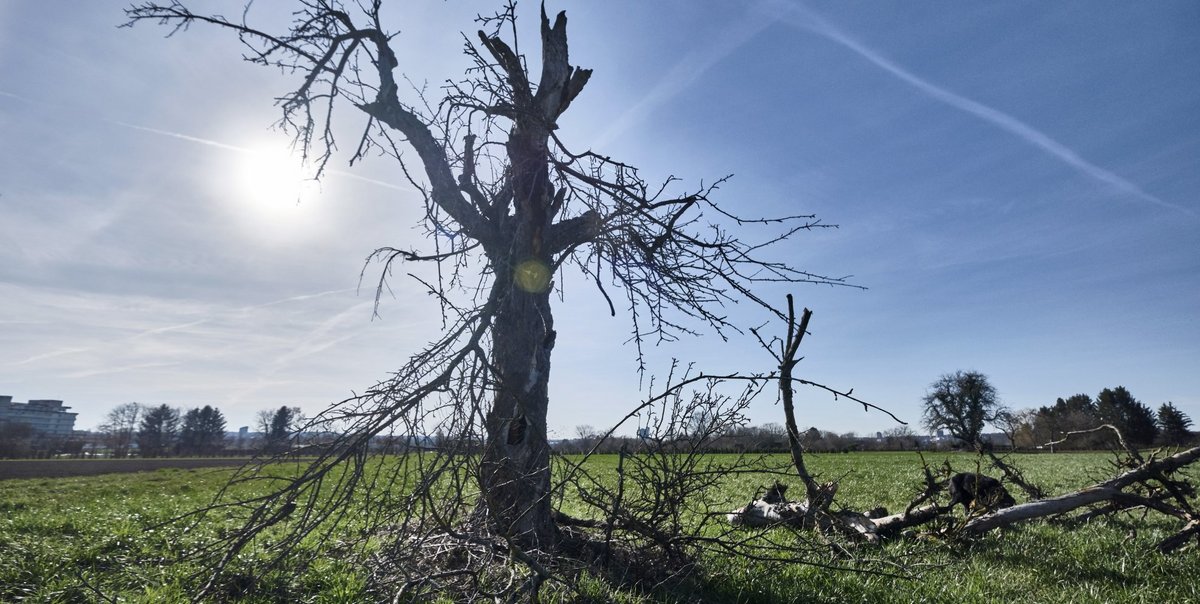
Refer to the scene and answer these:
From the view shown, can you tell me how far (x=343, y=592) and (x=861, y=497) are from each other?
10206 mm

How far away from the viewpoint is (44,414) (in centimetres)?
15325

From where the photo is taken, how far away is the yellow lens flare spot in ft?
17.6

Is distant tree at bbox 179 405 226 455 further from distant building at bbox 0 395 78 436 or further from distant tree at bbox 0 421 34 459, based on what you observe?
distant building at bbox 0 395 78 436

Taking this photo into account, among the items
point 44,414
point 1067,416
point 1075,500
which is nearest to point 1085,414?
point 1067,416

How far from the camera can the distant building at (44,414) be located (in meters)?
138

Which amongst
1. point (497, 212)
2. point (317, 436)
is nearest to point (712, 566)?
point (317, 436)

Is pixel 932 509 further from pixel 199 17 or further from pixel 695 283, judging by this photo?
pixel 199 17

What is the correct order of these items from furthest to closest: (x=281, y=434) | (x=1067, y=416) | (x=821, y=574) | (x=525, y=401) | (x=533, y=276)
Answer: (x=1067, y=416) < (x=533, y=276) < (x=525, y=401) < (x=821, y=574) < (x=281, y=434)

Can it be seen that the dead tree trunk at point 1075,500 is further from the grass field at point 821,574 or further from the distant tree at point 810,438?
the distant tree at point 810,438

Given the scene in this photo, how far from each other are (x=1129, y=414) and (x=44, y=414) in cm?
22540

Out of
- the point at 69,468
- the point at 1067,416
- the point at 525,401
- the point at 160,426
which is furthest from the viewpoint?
the point at 160,426

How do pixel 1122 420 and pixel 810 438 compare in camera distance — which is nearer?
pixel 810 438

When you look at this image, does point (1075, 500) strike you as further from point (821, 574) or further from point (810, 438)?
point (821, 574)

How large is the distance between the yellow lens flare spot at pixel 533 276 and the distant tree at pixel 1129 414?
6600cm
